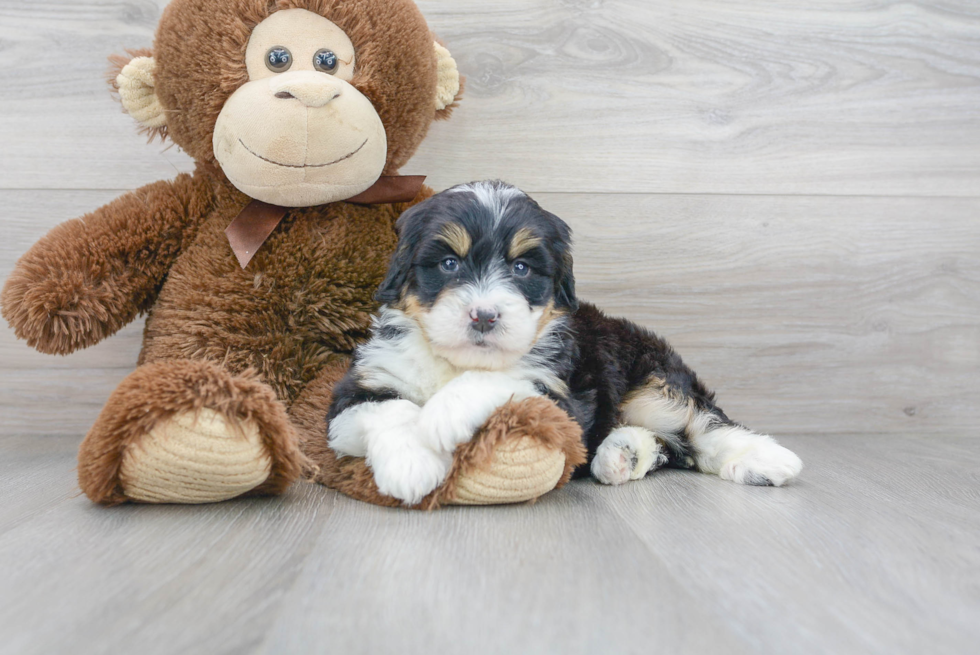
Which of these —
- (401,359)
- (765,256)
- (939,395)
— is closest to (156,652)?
(401,359)

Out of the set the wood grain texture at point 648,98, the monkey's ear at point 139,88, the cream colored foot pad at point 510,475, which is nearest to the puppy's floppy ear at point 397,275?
the cream colored foot pad at point 510,475

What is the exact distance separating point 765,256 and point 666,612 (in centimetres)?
190

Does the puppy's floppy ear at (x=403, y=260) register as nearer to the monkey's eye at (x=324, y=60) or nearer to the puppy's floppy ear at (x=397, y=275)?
the puppy's floppy ear at (x=397, y=275)

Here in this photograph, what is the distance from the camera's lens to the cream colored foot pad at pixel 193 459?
1499 millimetres

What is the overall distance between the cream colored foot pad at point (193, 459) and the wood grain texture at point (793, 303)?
1213 mm

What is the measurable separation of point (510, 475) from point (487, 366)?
271 mm

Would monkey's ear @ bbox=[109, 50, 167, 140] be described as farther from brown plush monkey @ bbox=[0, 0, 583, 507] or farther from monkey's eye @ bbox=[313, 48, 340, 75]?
monkey's eye @ bbox=[313, 48, 340, 75]

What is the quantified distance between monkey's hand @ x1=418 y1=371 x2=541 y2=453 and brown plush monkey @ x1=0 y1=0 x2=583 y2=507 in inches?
1.4

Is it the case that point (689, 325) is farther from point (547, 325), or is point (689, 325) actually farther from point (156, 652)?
point (156, 652)

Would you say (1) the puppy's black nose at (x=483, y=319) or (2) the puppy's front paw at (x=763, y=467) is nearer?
(1) the puppy's black nose at (x=483, y=319)

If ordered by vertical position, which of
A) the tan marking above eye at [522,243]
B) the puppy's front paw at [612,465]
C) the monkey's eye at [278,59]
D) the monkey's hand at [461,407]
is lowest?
the puppy's front paw at [612,465]

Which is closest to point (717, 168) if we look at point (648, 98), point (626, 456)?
point (648, 98)

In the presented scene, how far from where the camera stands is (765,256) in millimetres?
2752

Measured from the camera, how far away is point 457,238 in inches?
67.0
